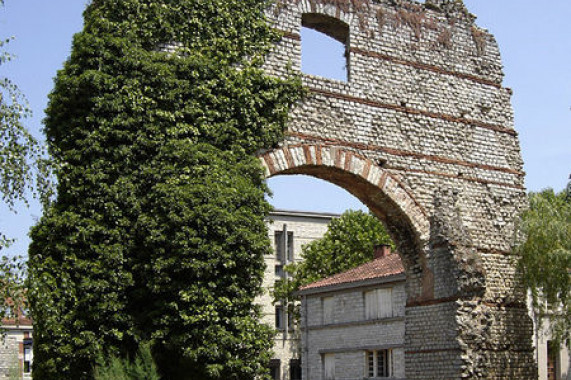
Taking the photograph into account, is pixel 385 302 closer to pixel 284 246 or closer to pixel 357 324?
pixel 357 324

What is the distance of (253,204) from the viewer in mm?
11023

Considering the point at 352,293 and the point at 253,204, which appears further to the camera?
the point at 352,293

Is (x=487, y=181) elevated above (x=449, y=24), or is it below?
below

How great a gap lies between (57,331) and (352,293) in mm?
17642

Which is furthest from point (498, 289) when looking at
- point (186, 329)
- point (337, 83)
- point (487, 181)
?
point (186, 329)

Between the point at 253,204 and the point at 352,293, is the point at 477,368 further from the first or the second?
the point at 352,293

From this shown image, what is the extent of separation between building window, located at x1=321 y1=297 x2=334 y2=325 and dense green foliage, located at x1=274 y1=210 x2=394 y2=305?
2.78 metres

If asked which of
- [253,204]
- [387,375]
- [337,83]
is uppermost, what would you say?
[337,83]

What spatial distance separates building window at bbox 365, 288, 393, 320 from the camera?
25.3m

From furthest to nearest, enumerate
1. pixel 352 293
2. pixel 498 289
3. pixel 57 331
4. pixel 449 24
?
pixel 352 293
pixel 449 24
pixel 498 289
pixel 57 331

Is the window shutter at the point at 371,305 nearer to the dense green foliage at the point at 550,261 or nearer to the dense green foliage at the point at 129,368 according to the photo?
the dense green foliage at the point at 550,261

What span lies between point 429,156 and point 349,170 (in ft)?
6.18

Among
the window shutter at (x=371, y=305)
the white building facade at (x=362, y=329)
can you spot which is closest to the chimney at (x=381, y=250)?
the white building facade at (x=362, y=329)

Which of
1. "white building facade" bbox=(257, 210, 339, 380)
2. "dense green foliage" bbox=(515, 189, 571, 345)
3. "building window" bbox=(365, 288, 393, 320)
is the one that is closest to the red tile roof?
"building window" bbox=(365, 288, 393, 320)
